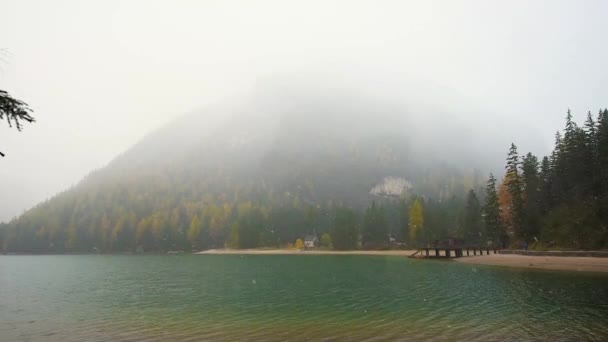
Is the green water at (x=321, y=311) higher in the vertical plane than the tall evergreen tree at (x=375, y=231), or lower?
lower

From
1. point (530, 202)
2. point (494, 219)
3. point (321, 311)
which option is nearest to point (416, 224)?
point (494, 219)

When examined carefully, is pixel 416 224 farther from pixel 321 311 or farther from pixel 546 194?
pixel 321 311

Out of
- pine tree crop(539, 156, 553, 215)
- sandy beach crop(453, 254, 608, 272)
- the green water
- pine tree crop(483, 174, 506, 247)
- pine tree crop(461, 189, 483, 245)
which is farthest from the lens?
pine tree crop(461, 189, 483, 245)

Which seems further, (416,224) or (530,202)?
(416,224)

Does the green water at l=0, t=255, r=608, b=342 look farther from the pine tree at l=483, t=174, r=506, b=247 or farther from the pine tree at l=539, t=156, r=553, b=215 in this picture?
the pine tree at l=483, t=174, r=506, b=247

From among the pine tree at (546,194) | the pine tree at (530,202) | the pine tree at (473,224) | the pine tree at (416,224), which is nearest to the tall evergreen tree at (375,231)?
the pine tree at (416,224)

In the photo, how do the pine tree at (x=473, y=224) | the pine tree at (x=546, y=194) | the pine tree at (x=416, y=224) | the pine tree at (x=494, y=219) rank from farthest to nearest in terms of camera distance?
the pine tree at (x=416, y=224) < the pine tree at (x=473, y=224) < the pine tree at (x=494, y=219) < the pine tree at (x=546, y=194)

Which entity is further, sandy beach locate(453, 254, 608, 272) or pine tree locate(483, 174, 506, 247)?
pine tree locate(483, 174, 506, 247)

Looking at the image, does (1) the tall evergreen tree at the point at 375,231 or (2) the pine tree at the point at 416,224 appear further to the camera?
(1) the tall evergreen tree at the point at 375,231

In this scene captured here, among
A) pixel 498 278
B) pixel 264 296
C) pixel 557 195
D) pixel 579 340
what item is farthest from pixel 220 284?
pixel 557 195

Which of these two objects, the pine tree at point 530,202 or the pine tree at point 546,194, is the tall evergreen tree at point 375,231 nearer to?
the pine tree at point 530,202

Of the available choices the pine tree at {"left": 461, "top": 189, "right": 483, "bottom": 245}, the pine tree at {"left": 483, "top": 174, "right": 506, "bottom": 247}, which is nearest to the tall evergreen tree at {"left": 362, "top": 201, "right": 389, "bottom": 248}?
the pine tree at {"left": 461, "top": 189, "right": 483, "bottom": 245}

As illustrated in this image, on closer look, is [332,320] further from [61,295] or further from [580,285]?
[61,295]

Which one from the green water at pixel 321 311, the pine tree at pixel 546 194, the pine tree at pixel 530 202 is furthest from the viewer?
the pine tree at pixel 530 202
